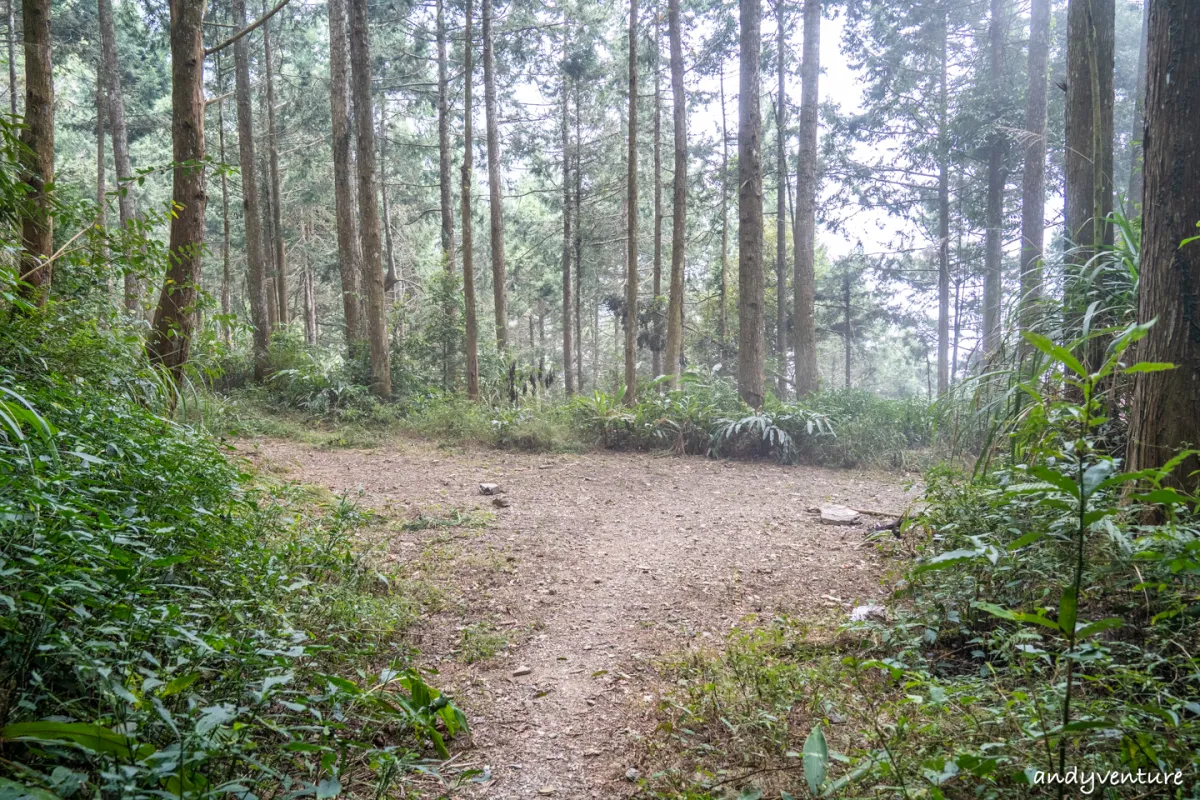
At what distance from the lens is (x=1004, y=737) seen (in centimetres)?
193

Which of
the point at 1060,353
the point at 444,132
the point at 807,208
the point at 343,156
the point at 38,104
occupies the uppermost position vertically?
the point at 444,132

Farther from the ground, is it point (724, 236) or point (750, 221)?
point (724, 236)

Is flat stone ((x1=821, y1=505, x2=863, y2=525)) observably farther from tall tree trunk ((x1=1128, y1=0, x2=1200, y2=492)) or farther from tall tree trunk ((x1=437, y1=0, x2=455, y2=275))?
tall tree trunk ((x1=437, y1=0, x2=455, y2=275))

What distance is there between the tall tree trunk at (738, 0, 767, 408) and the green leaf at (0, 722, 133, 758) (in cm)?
1030

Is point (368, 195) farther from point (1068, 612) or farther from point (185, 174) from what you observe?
point (1068, 612)

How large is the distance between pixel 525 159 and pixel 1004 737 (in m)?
22.2

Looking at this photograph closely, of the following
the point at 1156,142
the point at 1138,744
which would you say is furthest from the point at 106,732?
the point at 1156,142

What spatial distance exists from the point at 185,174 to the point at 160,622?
4.92 meters

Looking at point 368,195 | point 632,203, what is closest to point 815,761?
point 632,203

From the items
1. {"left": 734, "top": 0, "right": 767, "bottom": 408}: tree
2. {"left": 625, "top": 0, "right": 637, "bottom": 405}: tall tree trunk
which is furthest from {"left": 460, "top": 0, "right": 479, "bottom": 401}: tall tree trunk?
{"left": 734, "top": 0, "right": 767, "bottom": 408}: tree

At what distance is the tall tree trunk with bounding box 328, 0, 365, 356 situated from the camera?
→ 41.2 feet

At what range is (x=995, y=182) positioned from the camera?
18.5 metres

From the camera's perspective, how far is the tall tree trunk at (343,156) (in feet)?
41.2

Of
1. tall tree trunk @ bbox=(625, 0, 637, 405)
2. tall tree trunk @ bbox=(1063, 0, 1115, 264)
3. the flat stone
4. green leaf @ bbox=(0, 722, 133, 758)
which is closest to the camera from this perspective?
green leaf @ bbox=(0, 722, 133, 758)
